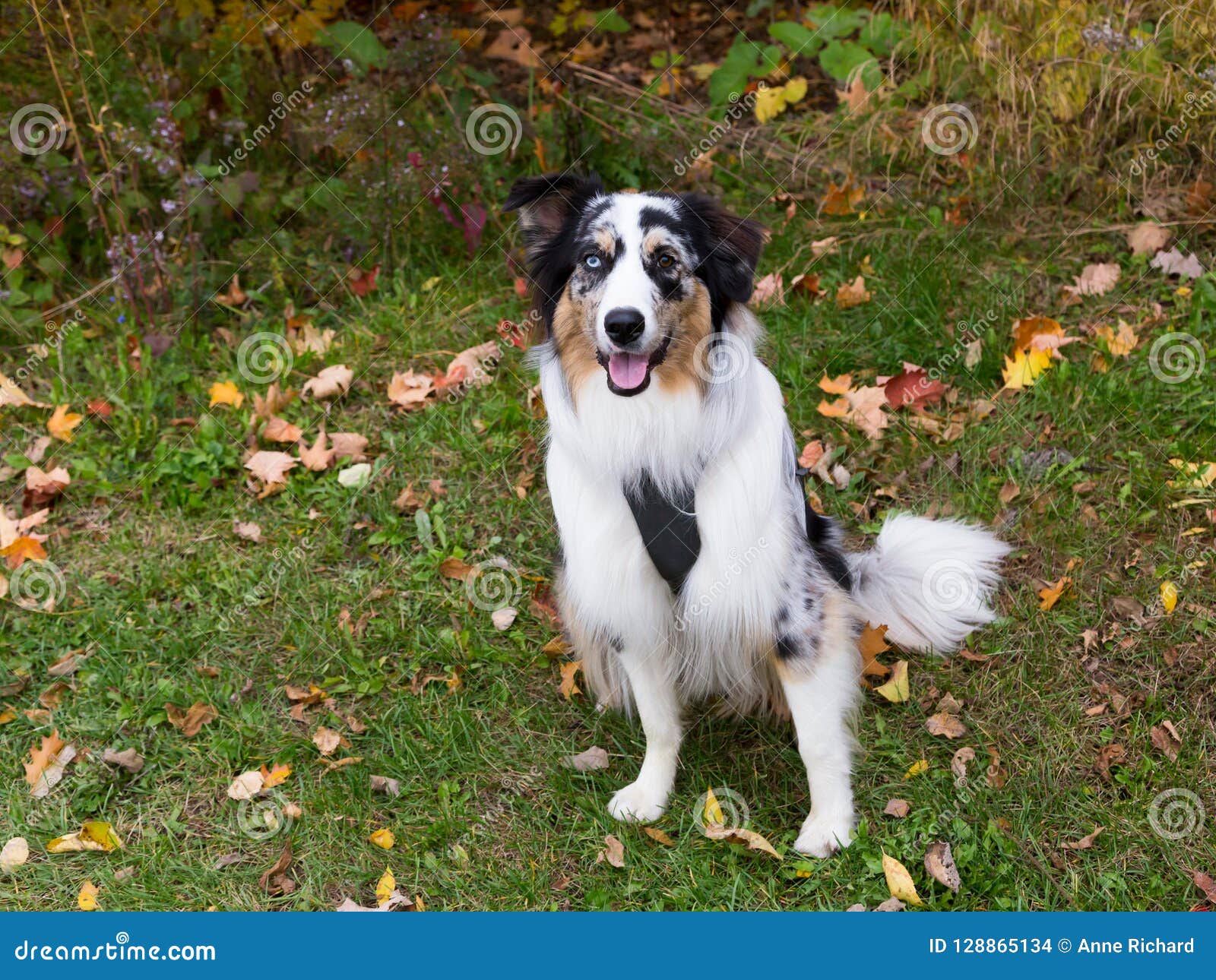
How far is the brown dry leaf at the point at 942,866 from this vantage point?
10.2 feet

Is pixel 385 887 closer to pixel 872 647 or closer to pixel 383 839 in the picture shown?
pixel 383 839

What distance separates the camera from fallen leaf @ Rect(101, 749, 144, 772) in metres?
3.76

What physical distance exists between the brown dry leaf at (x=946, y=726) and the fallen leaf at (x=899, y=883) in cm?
55

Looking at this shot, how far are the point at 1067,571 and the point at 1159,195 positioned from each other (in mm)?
2288

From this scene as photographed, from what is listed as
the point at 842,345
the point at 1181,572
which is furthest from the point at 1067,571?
the point at 842,345

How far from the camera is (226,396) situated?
16.5 ft

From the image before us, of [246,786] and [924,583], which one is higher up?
[924,583]

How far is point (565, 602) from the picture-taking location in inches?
141

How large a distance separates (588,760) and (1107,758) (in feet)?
5.19

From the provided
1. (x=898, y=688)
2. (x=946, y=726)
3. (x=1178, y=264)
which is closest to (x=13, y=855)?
(x=898, y=688)

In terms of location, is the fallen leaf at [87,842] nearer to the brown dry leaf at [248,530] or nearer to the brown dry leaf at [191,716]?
the brown dry leaf at [191,716]

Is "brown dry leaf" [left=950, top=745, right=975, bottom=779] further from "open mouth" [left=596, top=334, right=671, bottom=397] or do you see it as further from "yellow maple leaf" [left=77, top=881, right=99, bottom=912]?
"yellow maple leaf" [left=77, top=881, right=99, bottom=912]

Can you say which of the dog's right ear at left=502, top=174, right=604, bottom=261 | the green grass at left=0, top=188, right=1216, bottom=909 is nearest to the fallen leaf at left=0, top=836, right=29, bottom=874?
the green grass at left=0, top=188, right=1216, bottom=909

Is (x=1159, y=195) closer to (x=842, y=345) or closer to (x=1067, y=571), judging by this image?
(x=842, y=345)
